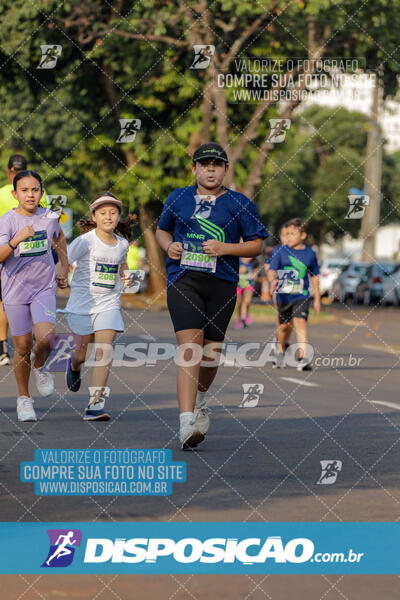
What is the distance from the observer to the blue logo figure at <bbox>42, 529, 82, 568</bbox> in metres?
5.46

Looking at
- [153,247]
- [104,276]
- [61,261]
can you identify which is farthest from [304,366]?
[153,247]

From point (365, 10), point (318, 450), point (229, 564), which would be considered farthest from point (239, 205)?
point (365, 10)

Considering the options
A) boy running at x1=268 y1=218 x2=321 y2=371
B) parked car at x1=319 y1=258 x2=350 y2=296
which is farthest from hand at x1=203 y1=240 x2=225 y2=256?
parked car at x1=319 y1=258 x2=350 y2=296

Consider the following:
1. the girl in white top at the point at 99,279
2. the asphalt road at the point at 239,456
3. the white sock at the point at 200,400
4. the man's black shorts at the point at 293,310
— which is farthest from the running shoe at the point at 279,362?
the white sock at the point at 200,400

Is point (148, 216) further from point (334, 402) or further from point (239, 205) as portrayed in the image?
point (239, 205)

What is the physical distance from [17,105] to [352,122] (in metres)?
47.1

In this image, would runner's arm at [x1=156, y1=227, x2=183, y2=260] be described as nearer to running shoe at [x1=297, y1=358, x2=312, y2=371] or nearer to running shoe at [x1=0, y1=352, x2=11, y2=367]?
running shoe at [x1=0, y1=352, x2=11, y2=367]

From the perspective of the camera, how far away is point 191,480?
23.9ft

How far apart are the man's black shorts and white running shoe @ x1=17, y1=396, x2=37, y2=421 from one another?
619cm

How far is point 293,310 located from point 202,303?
23.0ft

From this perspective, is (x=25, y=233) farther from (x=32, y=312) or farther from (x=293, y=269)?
(x=293, y=269)

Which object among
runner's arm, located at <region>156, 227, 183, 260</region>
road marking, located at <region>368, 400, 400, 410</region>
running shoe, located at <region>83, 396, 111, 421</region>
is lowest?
running shoe, located at <region>83, 396, 111, 421</region>

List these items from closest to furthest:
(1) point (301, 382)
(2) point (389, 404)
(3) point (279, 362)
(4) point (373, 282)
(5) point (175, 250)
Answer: (5) point (175, 250) → (2) point (389, 404) → (1) point (301, 382) → (3) point (279, 362) → (4) point (373, 282)

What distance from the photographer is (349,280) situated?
146ft
